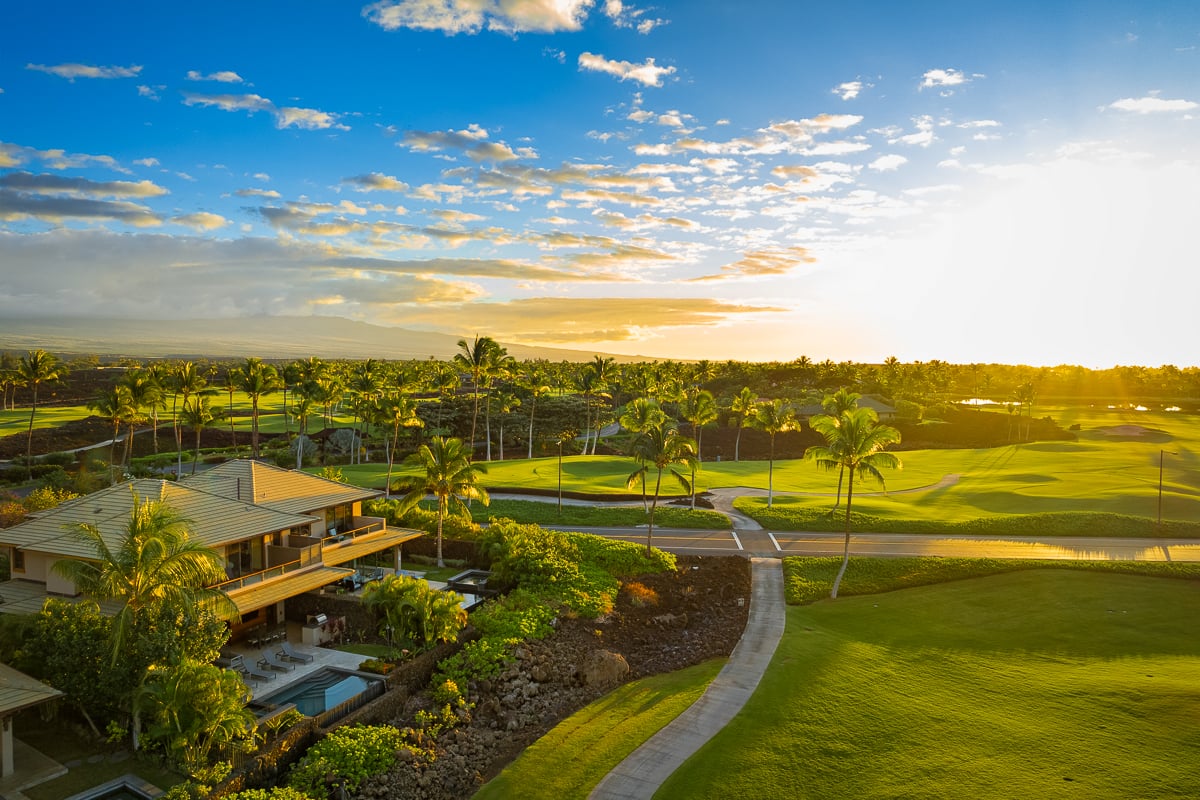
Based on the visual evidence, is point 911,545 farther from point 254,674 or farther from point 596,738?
point 254,674

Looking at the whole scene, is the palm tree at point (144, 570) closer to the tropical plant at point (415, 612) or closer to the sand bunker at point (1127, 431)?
the tropical plant at point (415, 612)

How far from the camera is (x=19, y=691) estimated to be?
19.8 m

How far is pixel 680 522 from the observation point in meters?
49.7

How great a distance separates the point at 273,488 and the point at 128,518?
7391mm

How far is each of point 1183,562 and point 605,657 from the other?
113 ft

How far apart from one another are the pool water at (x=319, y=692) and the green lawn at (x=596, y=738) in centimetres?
697

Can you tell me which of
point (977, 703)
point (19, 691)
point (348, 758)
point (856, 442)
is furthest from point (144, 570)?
point (856, 442)

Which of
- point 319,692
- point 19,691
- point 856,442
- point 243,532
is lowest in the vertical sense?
point 319,692

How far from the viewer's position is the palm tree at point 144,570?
Result: 67.7ft

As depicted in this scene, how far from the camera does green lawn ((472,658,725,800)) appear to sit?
2038 centimetres

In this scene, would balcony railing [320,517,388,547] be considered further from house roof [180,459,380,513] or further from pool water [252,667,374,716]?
pool water [252,667,374,716]

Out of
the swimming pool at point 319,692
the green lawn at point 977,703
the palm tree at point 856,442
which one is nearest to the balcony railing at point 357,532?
the swimming pool at point 319,692

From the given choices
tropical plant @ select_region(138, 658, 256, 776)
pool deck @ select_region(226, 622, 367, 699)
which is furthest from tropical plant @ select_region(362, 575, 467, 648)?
tropical plant @ select_region(138, 658, 256, 776)

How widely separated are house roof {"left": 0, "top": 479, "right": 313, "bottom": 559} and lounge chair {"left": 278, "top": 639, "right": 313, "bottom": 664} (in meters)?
4.93
